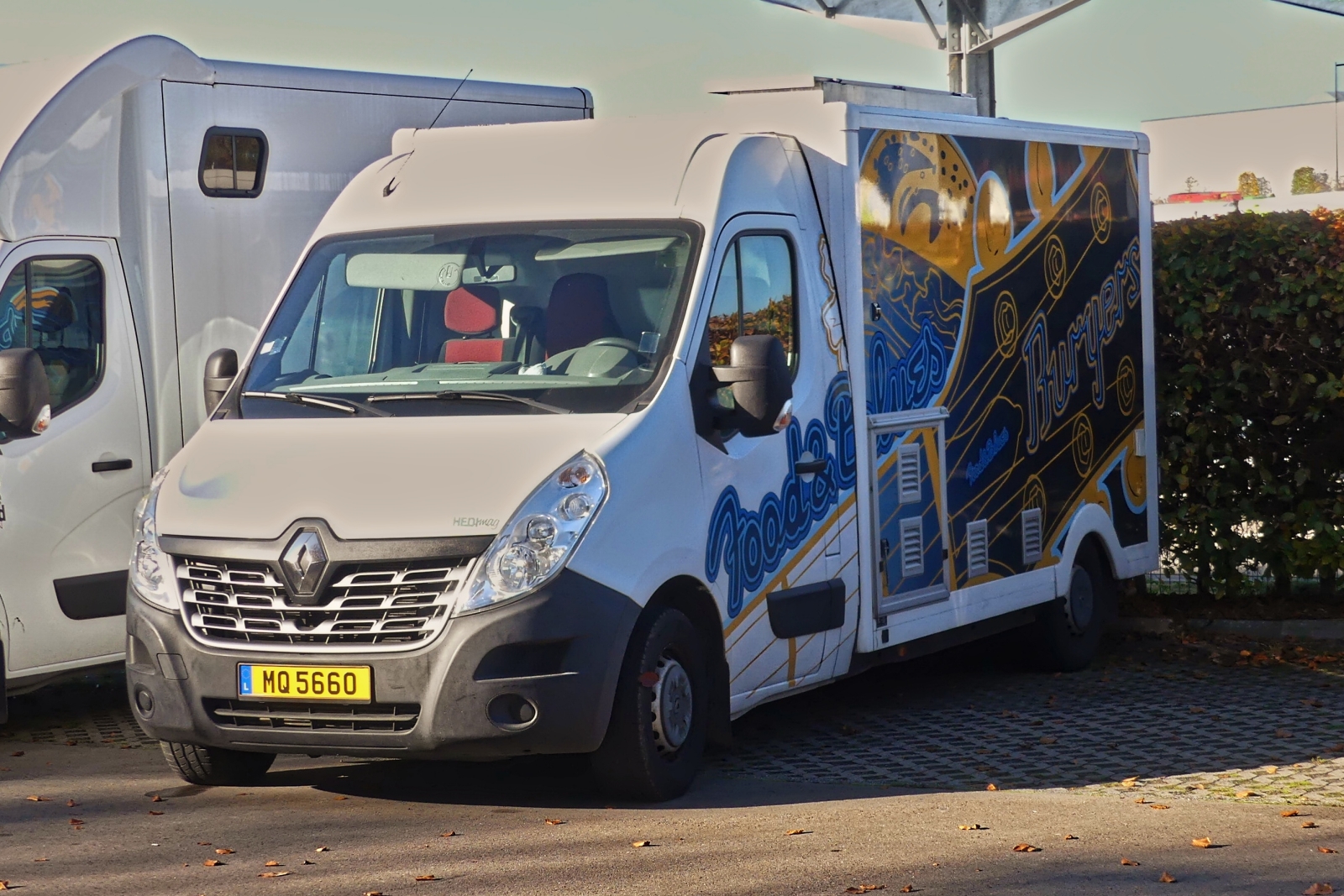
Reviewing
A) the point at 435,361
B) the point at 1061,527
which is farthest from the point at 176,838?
the point at 1061,527

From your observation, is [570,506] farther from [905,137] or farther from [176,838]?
[905,137]

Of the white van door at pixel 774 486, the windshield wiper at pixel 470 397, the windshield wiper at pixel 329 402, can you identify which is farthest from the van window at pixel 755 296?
the windshield wiper at pixel 329 402

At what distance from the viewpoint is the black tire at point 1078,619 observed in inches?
423

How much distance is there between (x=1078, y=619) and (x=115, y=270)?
543cm

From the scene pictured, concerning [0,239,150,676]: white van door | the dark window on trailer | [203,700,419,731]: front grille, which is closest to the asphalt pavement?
[203,700,419,731]: front grille

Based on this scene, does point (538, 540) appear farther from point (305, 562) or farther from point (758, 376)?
point (758, 376)

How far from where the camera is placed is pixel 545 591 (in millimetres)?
6801

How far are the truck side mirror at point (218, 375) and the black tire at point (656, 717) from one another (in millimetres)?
2184

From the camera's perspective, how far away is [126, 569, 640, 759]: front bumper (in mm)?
6801

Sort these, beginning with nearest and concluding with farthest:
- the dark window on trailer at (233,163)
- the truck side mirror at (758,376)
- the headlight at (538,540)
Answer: the headlight at (538,540), the truck side mirror at (758,376), the dark window on trailer at (233,163)

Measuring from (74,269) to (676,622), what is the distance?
370 centimetres

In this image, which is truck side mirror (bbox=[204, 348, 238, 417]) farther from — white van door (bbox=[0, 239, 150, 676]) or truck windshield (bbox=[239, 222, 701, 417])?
white van door (bbox=[0, 239, 150, 676])

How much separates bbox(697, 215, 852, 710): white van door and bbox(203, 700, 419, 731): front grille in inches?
54.0

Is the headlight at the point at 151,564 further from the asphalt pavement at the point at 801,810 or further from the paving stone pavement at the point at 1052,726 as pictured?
the paving stone pavement at the point at 1052,726
